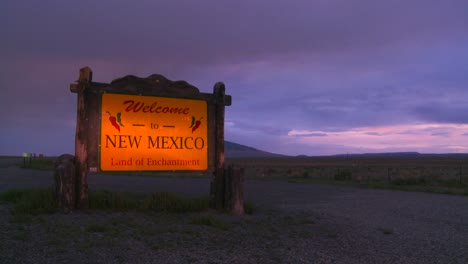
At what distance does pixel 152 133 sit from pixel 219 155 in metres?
1.86

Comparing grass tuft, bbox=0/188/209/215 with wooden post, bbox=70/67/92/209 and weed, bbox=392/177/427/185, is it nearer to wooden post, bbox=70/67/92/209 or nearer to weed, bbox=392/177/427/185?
wooden post, bbox=70/67/92/209

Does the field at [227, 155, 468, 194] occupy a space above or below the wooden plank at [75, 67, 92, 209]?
below

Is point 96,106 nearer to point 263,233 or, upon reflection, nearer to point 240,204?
point 240,204

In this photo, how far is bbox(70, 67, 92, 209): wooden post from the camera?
11.7 metres

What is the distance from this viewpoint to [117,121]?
40.6ft

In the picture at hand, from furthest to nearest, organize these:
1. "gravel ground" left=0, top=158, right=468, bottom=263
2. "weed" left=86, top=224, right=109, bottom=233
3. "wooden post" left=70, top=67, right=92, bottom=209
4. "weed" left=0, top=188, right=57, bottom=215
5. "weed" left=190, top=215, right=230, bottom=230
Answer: "wooden post" left=70, top=67, right=92, bottom=209
"weed" left=0, top=188, right=57, bottom=215
"weed" left=190, top=215, right=230, bottom=230
"weed" left=86, top=224, right=109, bottom=233
"gravel ground" left=0, top=158, right=468, bottom=263

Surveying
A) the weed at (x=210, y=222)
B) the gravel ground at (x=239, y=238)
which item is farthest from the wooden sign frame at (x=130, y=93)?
the weed at (x=210, y=222)

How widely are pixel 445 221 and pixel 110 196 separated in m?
8.64

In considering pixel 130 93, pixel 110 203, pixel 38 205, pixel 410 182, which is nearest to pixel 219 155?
pixel 130 93

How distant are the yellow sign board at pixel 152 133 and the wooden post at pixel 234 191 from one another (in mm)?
839

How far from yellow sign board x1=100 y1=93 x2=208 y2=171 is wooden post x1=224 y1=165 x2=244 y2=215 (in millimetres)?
839

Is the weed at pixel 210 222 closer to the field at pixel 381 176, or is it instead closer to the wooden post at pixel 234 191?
the wooden post at pixel 234 191

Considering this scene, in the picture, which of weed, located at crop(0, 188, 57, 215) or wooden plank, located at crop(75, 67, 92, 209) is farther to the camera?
wooden plank, located at crop(75, 67, 92, 209)

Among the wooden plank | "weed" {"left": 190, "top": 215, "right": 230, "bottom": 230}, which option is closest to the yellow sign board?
the wooden plank
